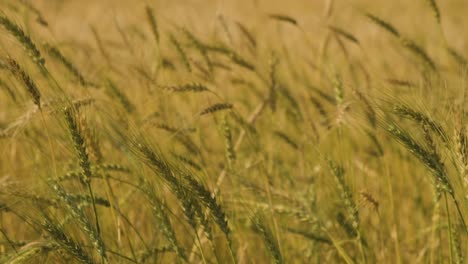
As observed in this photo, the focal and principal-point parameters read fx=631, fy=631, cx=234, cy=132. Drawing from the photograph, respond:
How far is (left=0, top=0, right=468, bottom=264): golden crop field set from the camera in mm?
1202

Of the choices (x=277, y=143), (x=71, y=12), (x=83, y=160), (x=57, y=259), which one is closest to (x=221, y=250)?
(x=277, y=143)

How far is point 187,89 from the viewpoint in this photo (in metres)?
1.54

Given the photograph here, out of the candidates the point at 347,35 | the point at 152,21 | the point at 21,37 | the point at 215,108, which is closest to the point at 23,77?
the point at 21,37

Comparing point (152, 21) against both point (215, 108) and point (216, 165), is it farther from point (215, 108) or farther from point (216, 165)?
point (215, 108)

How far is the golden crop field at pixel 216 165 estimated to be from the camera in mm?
1202

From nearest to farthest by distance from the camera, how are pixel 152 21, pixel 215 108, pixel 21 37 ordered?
pixel 21 37, pixel 215 108, pixel 152 21

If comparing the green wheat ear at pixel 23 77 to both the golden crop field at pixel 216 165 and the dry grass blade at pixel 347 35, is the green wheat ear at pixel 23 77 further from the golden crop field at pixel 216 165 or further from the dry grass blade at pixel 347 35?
the dry grass blade at pixel 347 35

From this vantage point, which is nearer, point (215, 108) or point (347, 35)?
point (215, 108)

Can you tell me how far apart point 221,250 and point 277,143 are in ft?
1.76

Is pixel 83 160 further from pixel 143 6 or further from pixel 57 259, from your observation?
pixel 143 6

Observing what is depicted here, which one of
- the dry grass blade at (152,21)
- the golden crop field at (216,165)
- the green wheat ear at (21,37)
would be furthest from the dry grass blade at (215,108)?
the dry grass blade at (152,21)

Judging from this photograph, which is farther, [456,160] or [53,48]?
[53,48]

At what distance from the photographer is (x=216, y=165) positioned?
7.00ft

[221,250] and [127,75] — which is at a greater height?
[127,75]
